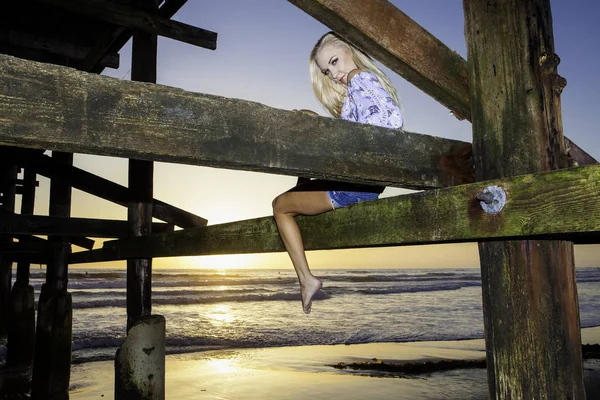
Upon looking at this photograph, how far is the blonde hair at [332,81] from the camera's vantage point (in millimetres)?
2400

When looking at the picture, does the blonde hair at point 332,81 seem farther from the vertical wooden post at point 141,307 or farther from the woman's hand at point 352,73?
the vertical wooden post at point 141,307

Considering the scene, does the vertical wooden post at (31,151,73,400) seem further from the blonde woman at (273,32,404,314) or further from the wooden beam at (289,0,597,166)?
the wooden beam at (289,0,597,166)

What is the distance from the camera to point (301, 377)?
263 inches

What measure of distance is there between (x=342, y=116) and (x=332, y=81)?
31 cm

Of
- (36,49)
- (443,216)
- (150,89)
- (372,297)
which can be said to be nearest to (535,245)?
(443,216)

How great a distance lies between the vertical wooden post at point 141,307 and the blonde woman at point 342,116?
2.05 metres

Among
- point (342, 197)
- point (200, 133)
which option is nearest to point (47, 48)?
point (342, 197)

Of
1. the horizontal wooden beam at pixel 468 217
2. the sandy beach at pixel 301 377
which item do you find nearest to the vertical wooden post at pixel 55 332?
the sandy beach at pixel 301 377

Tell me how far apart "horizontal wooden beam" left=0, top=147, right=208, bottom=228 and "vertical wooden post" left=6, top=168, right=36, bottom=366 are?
3.53 m

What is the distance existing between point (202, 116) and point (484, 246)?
96cm

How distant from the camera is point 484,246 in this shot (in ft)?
5.25

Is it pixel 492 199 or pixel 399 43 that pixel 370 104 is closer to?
pixel 399 43

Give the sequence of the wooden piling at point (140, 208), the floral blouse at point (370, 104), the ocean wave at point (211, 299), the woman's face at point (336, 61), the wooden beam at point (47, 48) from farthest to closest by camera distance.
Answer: the ocean wave at point (211, 299) → the wooden beam at point (47, 48) → the wooden piling at point (140, 208) → the woman's face at point (336, 61) → the floral blouse at point (370, 104)

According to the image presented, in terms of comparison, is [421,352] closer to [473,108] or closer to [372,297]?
[473,108]
